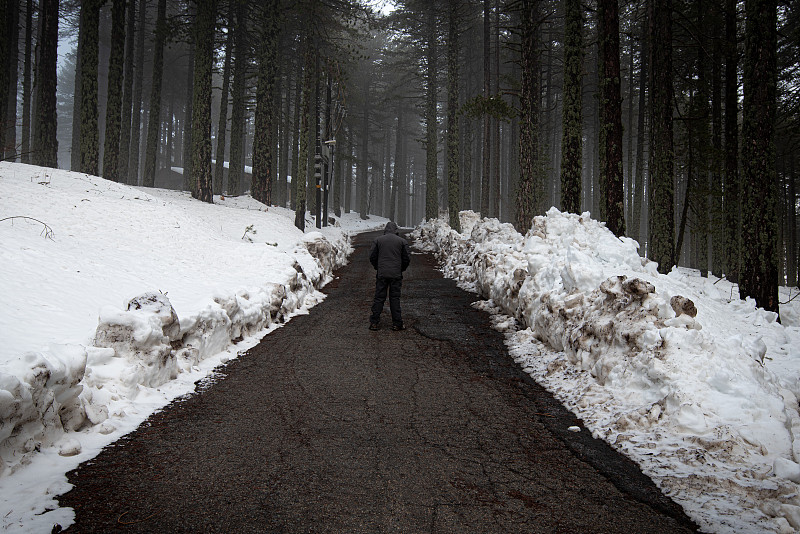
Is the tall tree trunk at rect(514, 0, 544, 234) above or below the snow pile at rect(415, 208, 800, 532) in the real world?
above

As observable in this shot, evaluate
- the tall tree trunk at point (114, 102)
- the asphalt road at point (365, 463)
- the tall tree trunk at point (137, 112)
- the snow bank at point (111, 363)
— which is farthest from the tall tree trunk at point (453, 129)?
the tall tree trunk at point (137, 112)

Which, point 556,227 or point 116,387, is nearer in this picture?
point 116,387

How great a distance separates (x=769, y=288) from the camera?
774 cm

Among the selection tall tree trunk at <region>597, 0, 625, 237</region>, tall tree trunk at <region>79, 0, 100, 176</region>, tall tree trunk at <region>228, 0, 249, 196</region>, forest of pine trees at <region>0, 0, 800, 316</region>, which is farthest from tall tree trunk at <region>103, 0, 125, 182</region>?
tall tree trunk at <region>597, 0, 625, 237</region>

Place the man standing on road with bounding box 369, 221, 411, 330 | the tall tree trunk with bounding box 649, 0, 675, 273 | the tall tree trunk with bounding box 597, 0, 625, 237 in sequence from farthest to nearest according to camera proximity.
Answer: the tall tree trunk with bounding box 649, 0, 675, 273 < the tall tree trunk with bounding box 597, 0, 625, 237 < the man standing on road with bounding box 369, 221, 411, 330

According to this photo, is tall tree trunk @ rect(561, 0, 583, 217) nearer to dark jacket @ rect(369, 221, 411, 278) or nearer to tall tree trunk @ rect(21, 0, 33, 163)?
dark jacket @ rect(369, 221, 411, 278)

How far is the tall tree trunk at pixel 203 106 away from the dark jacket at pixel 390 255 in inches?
441

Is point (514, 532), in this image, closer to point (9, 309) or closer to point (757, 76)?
point (9, 309)

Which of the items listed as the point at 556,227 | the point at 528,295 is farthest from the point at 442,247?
the point at 528,295

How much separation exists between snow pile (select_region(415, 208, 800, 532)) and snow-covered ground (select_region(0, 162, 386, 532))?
12.8 ft

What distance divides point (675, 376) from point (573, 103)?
324 inches

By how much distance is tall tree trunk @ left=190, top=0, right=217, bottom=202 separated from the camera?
16391 millimetres

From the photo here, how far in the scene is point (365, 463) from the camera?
3.26 metres

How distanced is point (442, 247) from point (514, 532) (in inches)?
625
